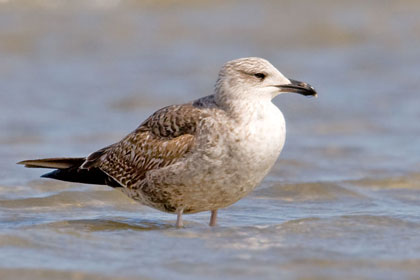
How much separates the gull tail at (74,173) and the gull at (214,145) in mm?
180

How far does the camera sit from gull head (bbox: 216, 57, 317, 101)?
719cm

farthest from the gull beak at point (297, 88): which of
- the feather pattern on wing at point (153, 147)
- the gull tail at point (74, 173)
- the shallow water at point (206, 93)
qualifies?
the gull tail at point (74, 173)

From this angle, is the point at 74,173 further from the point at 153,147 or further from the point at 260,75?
the point at 260,75

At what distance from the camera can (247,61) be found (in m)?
7.33

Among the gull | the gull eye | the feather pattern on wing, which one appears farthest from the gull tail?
the gull eye

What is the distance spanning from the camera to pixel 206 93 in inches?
567

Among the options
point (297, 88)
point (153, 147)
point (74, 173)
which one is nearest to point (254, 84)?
point (297, 88)

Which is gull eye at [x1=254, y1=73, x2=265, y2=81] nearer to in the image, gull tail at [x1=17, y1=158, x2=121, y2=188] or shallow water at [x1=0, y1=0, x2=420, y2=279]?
shallow water at [x1=0, y1=0, x2=420, y2=279]

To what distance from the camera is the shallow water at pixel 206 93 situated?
6285 millimetres

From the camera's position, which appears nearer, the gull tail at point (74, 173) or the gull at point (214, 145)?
the gull at point (214, 145)

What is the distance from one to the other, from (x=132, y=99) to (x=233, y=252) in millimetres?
8090

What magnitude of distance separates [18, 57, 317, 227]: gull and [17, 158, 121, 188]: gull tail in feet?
0.59

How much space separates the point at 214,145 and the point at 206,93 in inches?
295

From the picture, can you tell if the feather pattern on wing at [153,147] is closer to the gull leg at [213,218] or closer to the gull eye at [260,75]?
the gull eye at [260,75]
